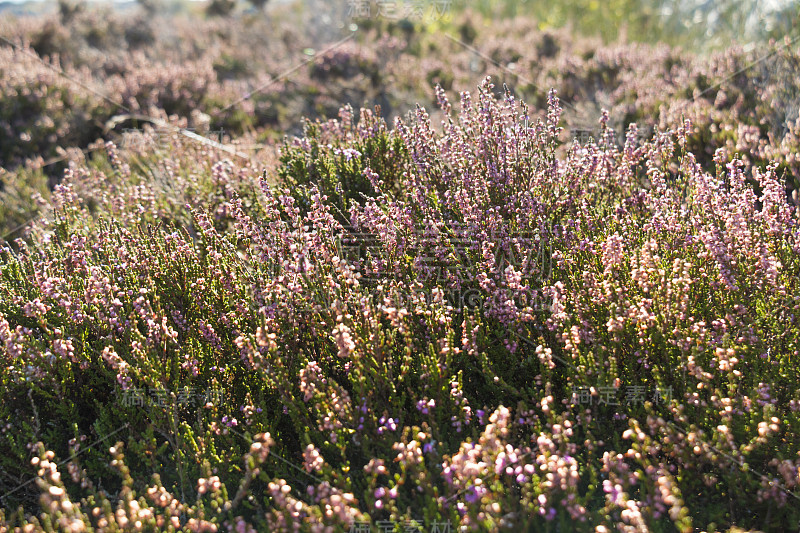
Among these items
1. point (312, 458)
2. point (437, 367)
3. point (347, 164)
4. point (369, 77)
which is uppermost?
point (369, 77)

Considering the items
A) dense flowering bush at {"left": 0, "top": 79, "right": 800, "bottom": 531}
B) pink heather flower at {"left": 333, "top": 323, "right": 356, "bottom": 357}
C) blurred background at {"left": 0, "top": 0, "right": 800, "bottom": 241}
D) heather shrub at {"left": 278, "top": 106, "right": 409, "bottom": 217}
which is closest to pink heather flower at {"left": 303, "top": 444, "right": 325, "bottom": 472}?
dense flowering bush at {"left": 0, "top": 79, "right": 800, "bottom": 531}

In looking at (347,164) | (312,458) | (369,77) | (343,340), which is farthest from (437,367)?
Result: (369,77)

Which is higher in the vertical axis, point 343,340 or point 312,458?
point 343,340

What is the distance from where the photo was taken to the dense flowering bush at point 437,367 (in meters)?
1.83

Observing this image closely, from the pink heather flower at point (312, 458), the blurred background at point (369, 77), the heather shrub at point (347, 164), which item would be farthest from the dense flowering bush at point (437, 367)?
the blurred background at point (369, 77)

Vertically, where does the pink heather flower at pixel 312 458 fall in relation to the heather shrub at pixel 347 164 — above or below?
below

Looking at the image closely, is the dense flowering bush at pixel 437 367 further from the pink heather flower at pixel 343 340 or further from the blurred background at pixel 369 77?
the blurred background at pixel 369 77

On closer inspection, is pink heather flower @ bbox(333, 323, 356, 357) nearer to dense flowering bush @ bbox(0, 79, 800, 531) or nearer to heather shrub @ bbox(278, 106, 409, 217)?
dense flowering bush @ bbox(0, 79, 800, 531)

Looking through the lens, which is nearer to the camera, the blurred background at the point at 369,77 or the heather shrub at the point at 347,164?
the heather shrub at the point at 347,164

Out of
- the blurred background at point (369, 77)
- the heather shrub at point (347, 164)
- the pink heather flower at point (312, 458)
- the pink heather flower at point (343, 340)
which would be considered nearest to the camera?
the pink heather flower at point (312, 458)

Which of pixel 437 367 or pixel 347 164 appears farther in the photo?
pixel 347 164

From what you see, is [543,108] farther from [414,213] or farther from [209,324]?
[209,324]

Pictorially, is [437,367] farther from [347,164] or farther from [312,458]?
[347,164]

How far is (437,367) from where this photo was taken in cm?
215
